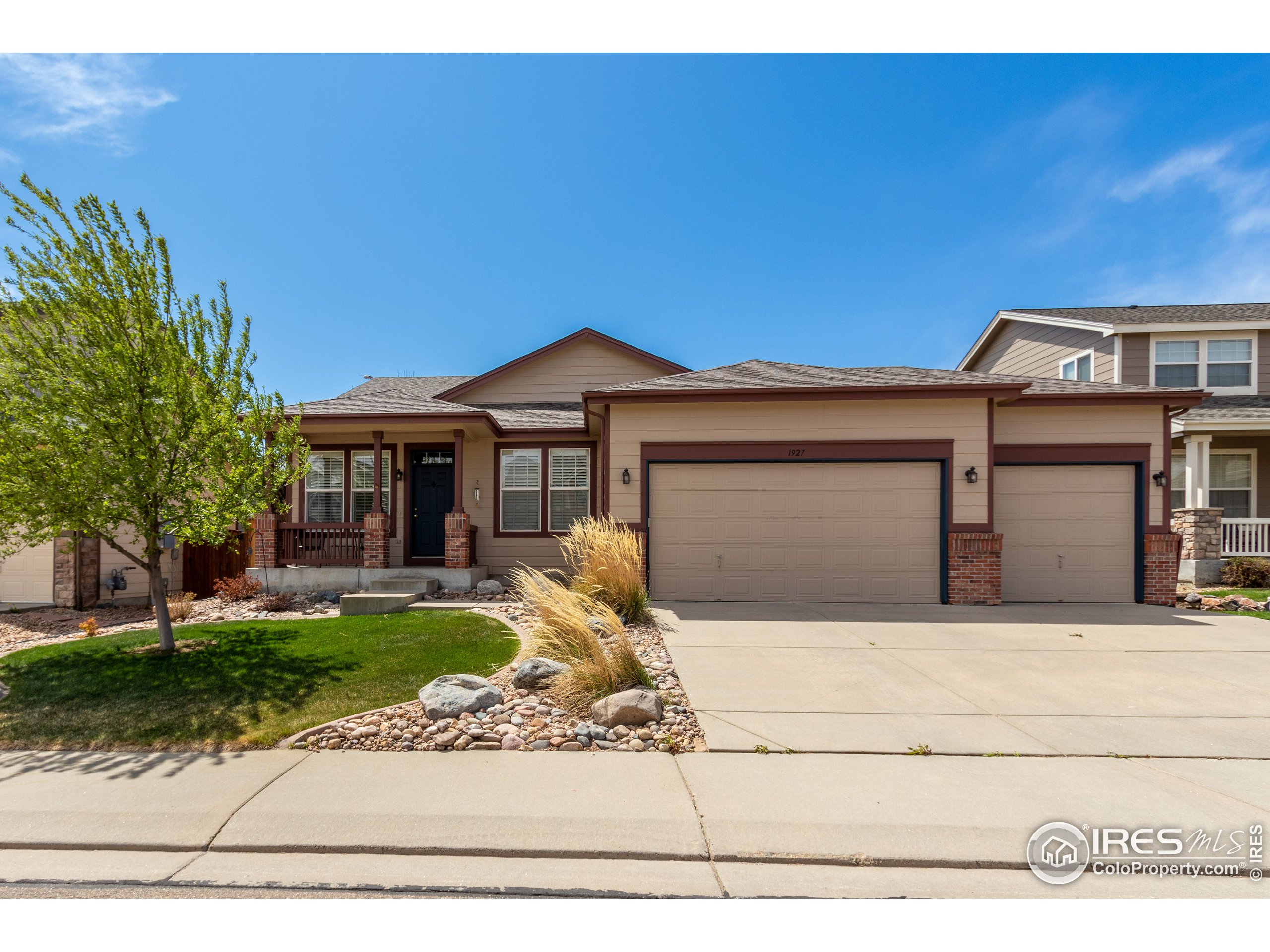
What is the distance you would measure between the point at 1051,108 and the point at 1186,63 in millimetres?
2538

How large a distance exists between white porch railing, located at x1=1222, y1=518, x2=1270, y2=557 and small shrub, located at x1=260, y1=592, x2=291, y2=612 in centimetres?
1872

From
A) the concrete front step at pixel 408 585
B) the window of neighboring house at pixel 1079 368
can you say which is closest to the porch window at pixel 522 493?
the concrete front step at pixel 408 585

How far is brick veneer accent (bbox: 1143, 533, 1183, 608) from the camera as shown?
9.34 metres

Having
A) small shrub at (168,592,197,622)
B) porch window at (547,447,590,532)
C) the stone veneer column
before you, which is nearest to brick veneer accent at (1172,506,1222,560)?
the stone veneer column

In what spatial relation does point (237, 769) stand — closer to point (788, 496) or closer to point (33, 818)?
point (33, 818)

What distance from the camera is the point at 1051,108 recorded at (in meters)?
8.57

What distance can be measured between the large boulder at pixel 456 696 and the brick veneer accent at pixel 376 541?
6.44 meters

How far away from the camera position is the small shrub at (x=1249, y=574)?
11266mm

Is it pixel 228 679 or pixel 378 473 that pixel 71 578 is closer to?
pixel 378 473

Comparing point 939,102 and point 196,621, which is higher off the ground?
point 939,102

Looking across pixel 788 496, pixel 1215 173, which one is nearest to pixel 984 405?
pixel 788 496

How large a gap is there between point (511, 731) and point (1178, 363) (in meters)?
17.7

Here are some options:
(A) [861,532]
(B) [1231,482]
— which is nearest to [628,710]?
(A) [861,532]

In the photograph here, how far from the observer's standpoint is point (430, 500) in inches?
463
